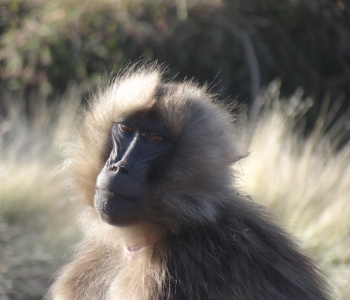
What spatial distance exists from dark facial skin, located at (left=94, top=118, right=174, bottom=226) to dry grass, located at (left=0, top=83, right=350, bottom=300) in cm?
238

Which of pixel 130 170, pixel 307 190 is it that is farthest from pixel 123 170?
pixel 307 190

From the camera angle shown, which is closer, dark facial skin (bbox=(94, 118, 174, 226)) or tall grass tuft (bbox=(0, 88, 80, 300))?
dark facial skin (bbox=(94, 118, 174, 226))

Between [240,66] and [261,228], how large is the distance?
252 inches

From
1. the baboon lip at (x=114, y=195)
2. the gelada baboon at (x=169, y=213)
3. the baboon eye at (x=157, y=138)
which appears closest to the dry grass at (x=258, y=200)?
the gelada baboon at (x=169, y=213)

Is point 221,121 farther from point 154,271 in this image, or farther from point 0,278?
point 0,278

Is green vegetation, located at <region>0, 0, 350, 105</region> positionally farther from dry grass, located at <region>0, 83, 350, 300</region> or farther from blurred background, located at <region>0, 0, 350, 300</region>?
dry grass, located at <region>0, 83, 350, 300</region>

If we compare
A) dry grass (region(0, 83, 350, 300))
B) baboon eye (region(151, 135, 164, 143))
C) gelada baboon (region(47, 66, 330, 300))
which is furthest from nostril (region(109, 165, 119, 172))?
dry grass (region(0, 83, 350, 300))

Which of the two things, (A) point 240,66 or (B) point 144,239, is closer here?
(B) point 144,239

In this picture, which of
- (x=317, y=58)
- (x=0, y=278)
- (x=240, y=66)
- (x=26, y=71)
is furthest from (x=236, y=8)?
(x=0, y=278)

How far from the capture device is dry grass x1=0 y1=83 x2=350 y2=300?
5160 millimetres

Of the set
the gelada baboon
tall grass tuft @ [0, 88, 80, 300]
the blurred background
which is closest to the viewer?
the gelada baboon

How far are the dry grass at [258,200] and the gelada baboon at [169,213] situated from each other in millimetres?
2098

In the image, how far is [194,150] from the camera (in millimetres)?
2850

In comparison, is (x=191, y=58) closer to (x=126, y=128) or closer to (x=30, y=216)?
(x=30, y=216)
